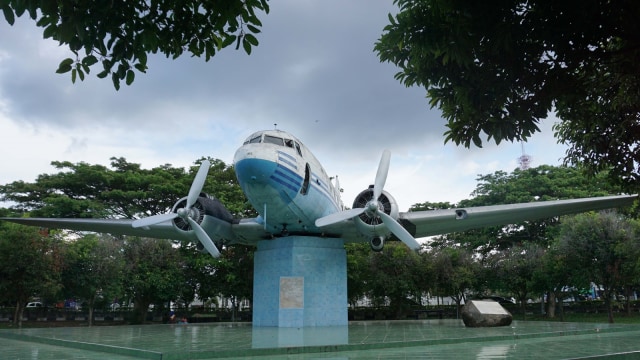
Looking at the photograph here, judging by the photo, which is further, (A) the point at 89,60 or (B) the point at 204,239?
(B) the point at 204,239

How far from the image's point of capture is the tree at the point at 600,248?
1121 inches

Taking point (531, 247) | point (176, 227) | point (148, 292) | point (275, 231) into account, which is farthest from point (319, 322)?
point (531, 247)

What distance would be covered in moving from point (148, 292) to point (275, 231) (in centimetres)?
1555

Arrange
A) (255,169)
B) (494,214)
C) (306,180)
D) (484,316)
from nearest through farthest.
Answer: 1. (255,169)
2. (306,180)
3. (494,214)
4. (484,316)

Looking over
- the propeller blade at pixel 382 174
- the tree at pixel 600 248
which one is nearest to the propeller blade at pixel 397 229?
the propeller blade at pixel 382 174

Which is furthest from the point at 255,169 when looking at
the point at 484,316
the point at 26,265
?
the point at 26,265

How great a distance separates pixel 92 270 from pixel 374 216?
824 inches

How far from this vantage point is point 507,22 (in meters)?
6.29

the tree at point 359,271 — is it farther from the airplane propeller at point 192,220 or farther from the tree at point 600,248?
the airplane propeller at point 192,220

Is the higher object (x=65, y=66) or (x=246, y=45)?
(x=246, y=45)

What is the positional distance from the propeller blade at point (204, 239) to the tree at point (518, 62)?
14.4 meters

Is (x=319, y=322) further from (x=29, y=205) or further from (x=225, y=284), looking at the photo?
(x=29, y=205)

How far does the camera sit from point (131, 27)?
571 centimetres

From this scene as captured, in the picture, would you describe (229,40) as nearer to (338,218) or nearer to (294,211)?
(338,218)
